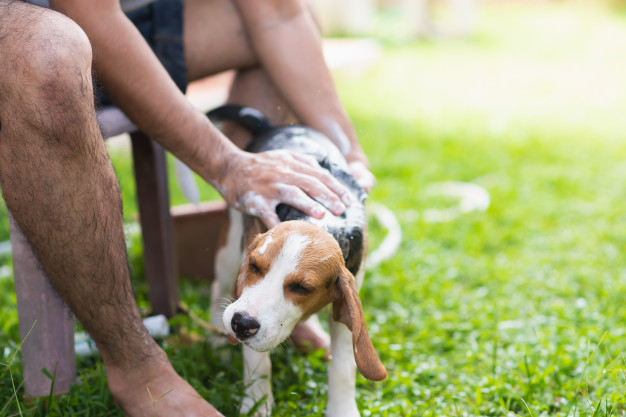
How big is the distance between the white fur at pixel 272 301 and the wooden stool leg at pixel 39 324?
52cm

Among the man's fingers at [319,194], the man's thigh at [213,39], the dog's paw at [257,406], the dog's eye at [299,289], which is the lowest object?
the dog's paw at [257,406]

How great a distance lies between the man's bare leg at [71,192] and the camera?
4.75 ft

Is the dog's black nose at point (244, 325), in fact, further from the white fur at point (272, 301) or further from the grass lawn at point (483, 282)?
the grass lawn at point (483, 282)

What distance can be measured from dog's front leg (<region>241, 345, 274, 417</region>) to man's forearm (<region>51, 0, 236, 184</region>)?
465mm

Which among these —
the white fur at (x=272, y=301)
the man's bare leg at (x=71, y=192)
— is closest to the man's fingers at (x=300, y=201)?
the white fur at (x=272, y=301)

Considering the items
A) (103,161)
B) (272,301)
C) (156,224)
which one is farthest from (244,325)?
(156,224)

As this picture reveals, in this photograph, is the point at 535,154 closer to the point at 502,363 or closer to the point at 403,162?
the point at 403,162

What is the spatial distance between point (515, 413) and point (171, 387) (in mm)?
858

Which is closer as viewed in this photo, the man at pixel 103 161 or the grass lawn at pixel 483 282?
the man at pixel 103 161

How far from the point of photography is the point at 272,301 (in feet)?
4.83

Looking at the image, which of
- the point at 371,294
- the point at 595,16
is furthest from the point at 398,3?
the point at 371,294

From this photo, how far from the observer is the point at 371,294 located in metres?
2.68

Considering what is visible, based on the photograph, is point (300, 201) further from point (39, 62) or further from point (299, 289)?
point (39, 62)

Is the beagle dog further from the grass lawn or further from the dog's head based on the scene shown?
the grass lawn
